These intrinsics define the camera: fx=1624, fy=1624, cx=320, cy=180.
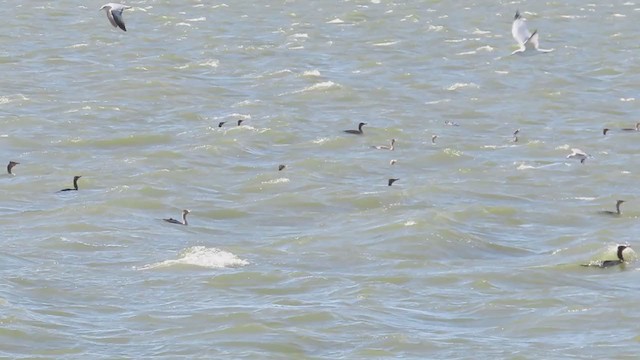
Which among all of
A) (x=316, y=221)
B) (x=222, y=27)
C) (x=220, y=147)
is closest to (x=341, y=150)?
(x=220, y=147)

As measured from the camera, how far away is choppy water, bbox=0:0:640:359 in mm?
18609

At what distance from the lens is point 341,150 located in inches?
1314

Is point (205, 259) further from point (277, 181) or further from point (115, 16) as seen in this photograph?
point (277, 181)

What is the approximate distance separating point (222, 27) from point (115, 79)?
45.2ft

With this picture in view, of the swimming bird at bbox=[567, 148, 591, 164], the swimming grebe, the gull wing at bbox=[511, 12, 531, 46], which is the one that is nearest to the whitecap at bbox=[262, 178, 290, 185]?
the gull wing at bbox=[511, 12, 531, 46]

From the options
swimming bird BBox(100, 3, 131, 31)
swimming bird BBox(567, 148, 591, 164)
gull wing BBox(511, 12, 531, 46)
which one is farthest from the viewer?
swimming bird BBox(567, 148, 591, 164)

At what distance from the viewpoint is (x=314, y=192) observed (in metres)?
28.5

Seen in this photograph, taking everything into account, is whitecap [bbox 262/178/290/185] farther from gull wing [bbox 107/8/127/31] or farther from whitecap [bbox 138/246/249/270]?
whitecap [bbox 138/246/249/270]

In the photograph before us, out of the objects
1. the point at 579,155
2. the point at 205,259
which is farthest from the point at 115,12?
the point at 579,155

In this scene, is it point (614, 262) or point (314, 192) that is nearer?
point (614, 262)

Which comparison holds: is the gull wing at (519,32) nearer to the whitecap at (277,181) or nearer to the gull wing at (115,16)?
the whitecap at (277,181)

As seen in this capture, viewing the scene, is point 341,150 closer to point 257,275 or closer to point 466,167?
point 466,167

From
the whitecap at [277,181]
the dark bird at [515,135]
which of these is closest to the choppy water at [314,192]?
the whitecap at [277,181]

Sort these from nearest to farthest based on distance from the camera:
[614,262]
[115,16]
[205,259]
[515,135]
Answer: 1. [205,259]
2. [614,262]
3. [115,16]
4. [515,135]
